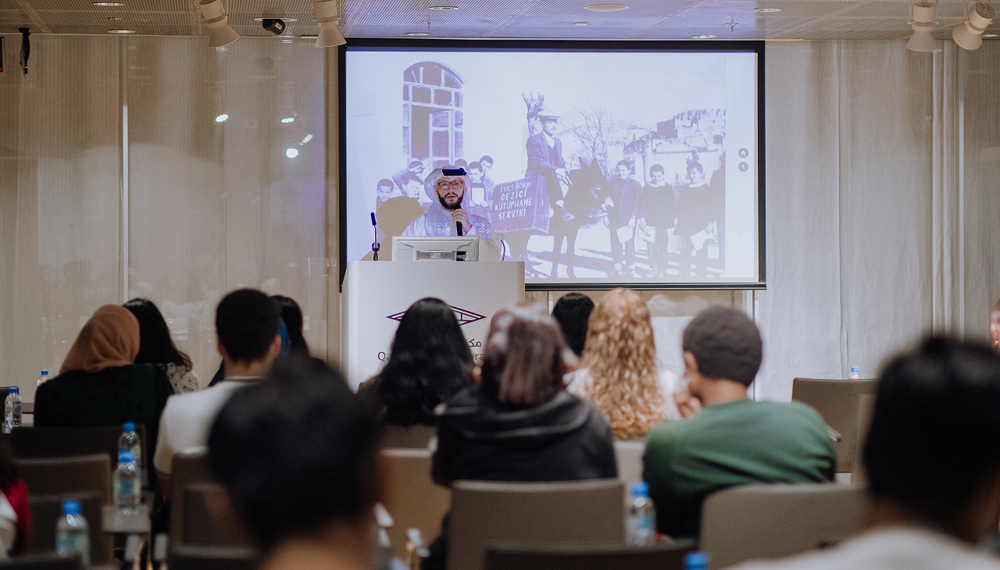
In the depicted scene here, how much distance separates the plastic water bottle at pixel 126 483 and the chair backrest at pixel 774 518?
225 centimetres

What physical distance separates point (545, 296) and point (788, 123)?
2.67 metres

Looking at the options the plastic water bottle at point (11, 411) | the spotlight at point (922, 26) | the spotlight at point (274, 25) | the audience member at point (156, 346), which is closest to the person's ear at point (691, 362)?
the audience member at point (156, 346)

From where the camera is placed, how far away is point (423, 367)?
4.08 metres

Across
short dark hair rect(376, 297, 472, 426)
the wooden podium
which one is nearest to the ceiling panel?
the wooden podium

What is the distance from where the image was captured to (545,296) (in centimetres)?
930

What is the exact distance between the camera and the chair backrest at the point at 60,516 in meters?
2.78

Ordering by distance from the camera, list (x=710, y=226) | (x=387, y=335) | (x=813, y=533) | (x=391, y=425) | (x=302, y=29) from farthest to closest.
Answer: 1. (x=710, y=226)
2. (x=302, y=29)
3. (x=387, y=335)
4. (x=391, y=425)
5. (x=813, y=533)

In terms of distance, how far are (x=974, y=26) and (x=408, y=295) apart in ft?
15.4

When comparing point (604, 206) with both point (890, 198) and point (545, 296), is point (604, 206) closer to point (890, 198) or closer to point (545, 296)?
point (545, 296)

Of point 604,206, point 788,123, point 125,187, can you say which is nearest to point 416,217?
point 604,206

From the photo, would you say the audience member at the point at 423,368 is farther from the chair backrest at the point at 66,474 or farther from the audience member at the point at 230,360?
the chair backrest at the point at 66,474

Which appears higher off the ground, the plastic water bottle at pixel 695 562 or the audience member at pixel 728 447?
the audience member at pixel 728 447

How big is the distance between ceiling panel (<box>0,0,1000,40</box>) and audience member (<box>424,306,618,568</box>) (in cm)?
530

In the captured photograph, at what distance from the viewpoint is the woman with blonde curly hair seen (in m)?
3.87
